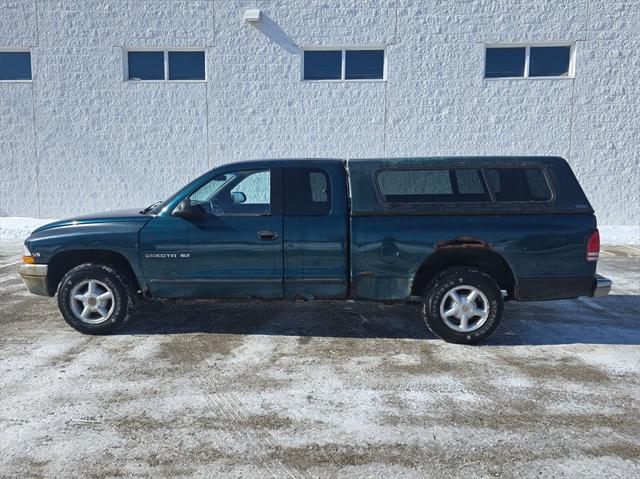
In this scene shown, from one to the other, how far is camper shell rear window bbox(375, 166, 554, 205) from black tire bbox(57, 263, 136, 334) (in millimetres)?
2785

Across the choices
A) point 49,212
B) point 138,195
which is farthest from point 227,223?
point 49,212

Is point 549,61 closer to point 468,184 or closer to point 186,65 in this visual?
point 468,184

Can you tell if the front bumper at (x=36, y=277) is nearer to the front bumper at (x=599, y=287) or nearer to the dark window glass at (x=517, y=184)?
the dark window glass at (x=517, y=184)

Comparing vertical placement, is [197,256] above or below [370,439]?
above

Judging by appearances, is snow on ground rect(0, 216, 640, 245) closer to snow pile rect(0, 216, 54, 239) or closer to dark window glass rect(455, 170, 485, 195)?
snow pile rect(0, 216, 54, 239)

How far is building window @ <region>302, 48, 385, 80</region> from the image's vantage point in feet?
38.5

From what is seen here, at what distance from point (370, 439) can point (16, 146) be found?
1307 centimetres

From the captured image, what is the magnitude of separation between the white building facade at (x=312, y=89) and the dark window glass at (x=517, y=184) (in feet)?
24.0

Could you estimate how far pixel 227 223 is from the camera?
4.76 metres

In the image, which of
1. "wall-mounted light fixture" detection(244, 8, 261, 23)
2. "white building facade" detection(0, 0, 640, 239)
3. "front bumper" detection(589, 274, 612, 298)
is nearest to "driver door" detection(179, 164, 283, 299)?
"front bumper" detection(589, 274, 612, 298)

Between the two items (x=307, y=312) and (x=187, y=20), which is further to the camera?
(x=187, y=20)

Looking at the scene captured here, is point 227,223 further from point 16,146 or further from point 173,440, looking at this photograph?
point 16,146

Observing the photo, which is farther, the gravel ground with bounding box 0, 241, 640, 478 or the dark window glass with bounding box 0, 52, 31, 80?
the dark window glass with bounding box 0, 52, 31, 80

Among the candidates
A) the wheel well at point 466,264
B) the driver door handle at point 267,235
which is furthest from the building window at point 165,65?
the wheel well at point 466,264
